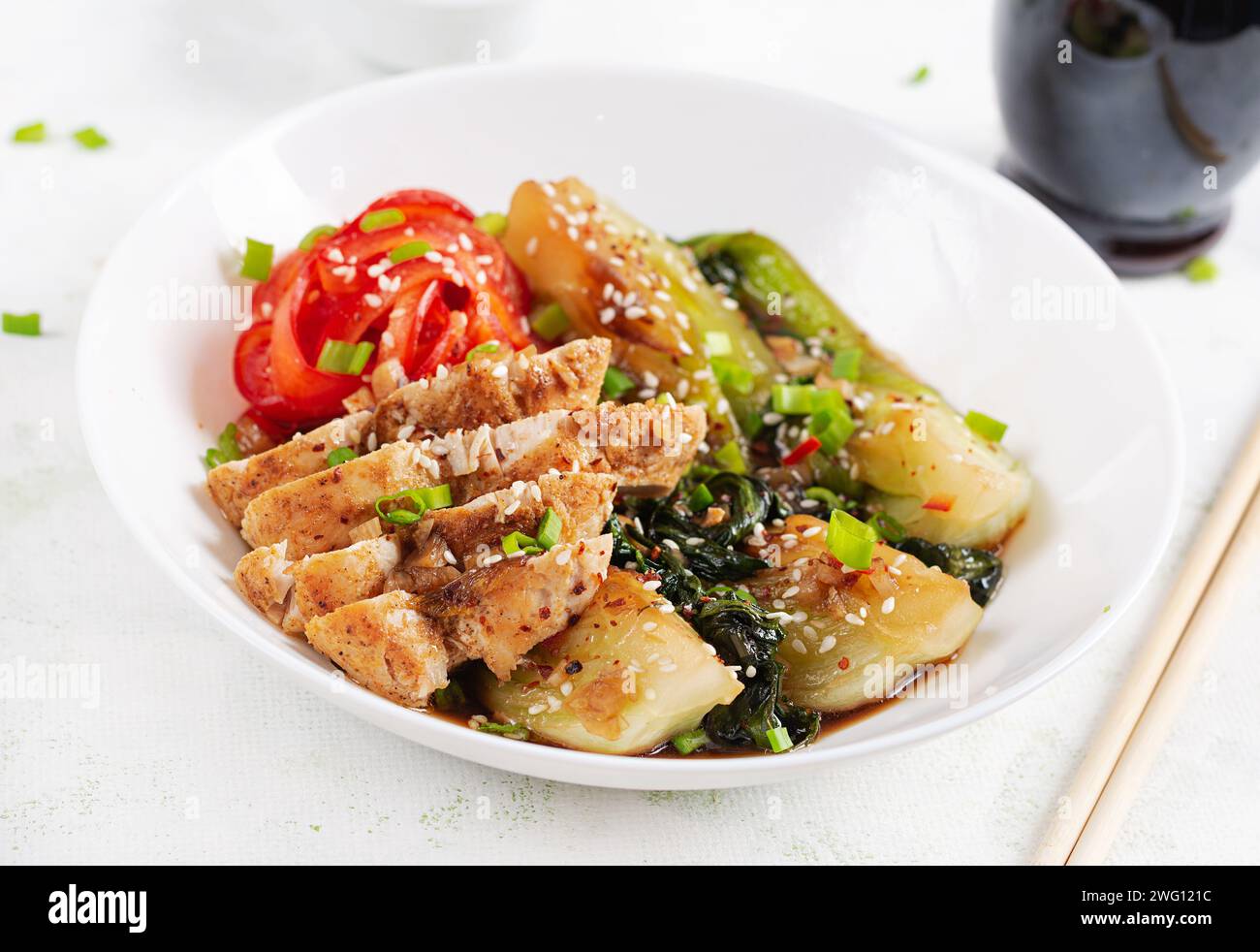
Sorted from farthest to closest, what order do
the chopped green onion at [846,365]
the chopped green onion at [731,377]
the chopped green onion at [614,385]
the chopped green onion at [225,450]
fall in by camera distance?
the chopped green onion at [846,365], the chopped green onion at [731,377], the chopped green onion at [614,385], the chopped green onion at [225,450]

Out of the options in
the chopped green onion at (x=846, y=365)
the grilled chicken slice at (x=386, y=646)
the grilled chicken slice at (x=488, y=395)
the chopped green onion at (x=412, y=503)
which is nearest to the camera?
the grilled chicken slice at (x=386, y=646)

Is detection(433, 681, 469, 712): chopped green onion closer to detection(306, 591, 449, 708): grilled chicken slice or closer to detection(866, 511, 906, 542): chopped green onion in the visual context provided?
detection(306, 591, 449, 708): grilled chicken slice

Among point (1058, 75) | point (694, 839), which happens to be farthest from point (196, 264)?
point (1058, 75)

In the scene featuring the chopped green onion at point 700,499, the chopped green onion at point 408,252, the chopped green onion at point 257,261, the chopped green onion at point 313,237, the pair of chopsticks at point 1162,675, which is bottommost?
the pair of chopsticks at point 1162,675

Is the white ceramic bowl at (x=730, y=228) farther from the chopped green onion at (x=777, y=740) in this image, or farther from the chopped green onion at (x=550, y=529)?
the chopped green onion at (x=550, y=529)

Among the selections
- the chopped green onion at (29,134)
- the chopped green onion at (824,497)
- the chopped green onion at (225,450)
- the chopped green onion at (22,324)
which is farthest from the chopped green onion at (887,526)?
the chopped green onion at (29,134)

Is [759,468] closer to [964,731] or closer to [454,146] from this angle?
[964,731]

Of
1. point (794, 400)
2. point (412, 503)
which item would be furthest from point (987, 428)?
point (412, 503)
